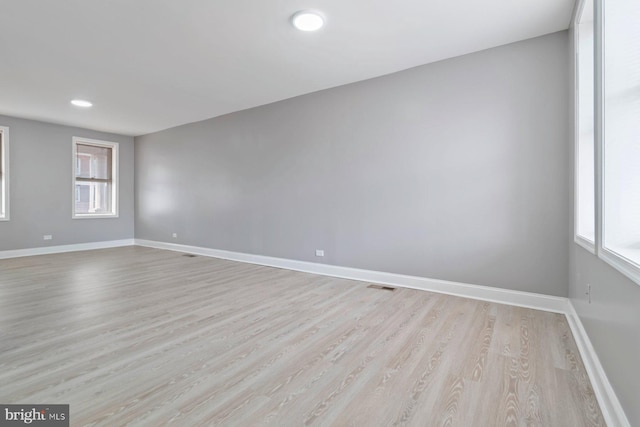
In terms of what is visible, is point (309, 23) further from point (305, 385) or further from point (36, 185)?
point (36, 185)

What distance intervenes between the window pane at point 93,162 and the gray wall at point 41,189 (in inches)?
10.0

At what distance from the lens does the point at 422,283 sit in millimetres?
3420

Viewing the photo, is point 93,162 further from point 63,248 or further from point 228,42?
point 228,42

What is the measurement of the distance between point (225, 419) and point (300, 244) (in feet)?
10.2

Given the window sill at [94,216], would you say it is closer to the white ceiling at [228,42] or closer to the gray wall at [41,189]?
the gray wall at [41,189]

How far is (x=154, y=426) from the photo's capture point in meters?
1.30

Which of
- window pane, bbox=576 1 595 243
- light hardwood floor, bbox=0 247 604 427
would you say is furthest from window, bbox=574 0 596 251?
light hardwood floor, bbox=0 247 604 427

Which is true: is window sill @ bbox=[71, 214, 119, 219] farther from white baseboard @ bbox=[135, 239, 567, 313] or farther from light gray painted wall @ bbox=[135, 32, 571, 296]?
white baseboard @ bbox=[135, 239, 567, 313]

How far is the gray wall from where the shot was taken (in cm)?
542

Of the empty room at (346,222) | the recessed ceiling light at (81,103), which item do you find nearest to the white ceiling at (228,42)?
the empty room at (346,222)

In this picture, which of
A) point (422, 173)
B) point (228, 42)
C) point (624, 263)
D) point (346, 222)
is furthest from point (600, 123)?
point (228, 42)

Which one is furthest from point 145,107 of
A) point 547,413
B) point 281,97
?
point 547,413
